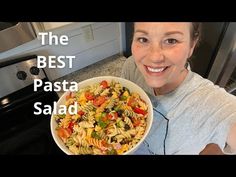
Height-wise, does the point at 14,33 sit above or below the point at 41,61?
above

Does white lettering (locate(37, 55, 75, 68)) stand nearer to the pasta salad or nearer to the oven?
the oven

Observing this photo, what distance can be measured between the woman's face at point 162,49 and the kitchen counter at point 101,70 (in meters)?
0.36

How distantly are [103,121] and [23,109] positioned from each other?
1.32 ft

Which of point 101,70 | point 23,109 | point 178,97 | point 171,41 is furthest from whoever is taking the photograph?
point 101,70

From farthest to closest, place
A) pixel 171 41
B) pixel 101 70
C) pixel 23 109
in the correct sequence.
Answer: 1. pixel 101 70
2. pixel 23 109
3. pixel 171 41

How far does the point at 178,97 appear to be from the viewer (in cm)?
63

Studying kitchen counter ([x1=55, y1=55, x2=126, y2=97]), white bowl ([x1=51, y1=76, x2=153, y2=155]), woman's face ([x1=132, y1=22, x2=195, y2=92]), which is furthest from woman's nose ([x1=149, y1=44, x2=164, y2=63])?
kitchen counter ([x1=55, y1=55, x2=126, y2=97])

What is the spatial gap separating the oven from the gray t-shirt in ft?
1.20

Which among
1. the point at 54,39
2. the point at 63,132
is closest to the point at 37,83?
the point at 54,39

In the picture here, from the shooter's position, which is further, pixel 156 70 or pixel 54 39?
pixel 54 39

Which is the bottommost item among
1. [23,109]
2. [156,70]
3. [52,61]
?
[23,109]

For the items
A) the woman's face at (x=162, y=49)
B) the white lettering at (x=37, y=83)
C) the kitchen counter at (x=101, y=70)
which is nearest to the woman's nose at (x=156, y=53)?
the woman's face at (x=162, y=49)

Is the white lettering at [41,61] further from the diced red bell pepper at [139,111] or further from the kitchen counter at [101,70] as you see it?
the diced red bell pepper at [139,111]

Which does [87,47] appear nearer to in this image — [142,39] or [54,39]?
[54,39]
